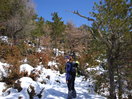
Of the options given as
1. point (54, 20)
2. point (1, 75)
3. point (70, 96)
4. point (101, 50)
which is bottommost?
point (70, 96)

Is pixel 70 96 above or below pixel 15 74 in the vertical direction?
below

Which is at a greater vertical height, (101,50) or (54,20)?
(54,20)

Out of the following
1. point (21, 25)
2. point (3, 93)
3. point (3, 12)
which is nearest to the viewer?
point (3, 93)

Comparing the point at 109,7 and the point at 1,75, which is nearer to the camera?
the point at 109,7

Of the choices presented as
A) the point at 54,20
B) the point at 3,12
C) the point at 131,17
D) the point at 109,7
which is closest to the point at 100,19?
the point at 109,7

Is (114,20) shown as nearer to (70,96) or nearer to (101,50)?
(101,50)

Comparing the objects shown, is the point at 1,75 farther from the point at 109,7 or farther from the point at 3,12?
the point at 3,12

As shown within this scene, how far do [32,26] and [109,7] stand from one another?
16368mm

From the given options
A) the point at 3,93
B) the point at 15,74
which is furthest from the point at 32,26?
the point at 3,93

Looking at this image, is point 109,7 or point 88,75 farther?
point 88,75

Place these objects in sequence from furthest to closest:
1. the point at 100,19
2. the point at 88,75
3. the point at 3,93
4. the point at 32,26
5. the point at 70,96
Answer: the point at 32,26 < the point at 88,75 < the point at 3,93 < the point at 70,96 < the point at 100,19

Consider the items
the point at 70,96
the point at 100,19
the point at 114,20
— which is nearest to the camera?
the point at 114,20

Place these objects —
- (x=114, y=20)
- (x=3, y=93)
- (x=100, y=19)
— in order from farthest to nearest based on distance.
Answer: (x=3, y=93) < (x=100, y=19) < (x=114, y=20)

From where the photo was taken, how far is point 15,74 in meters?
7.79
